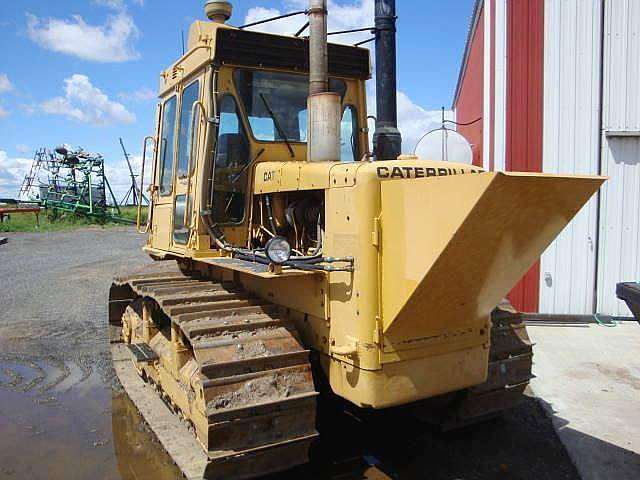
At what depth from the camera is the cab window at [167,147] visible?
585cm

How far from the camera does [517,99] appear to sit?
8.83 metres

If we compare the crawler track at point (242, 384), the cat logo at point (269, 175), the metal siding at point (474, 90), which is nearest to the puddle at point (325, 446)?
the crawler track at point (242, 384)

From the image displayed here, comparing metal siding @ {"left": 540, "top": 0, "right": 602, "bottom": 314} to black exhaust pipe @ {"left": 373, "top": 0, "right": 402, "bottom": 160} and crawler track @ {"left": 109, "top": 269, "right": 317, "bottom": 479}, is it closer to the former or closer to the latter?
black exhaust pipe @ {"left": 373, "top": 0, "right": 402, "bottom": 160}

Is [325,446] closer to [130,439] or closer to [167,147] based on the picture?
[130,439]

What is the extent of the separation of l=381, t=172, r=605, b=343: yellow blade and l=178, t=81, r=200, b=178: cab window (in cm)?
241

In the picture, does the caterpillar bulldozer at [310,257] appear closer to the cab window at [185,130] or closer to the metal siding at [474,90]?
the cab window at [185,130]

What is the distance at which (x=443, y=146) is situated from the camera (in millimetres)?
7203

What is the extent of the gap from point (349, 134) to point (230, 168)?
1185mm

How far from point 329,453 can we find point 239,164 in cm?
234

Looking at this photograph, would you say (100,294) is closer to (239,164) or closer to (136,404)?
(136,404)

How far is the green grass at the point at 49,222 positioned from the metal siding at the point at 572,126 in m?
20.3

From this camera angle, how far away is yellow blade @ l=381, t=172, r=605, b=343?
2.91 metres

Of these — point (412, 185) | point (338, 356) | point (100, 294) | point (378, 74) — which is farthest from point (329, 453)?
point (100, 294)

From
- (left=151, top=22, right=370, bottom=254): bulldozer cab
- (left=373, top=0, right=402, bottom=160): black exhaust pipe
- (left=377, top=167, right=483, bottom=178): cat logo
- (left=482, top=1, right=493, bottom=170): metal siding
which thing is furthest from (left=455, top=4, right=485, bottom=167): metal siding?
(left=377, top=167, right=483, bottom=178): cat logo
